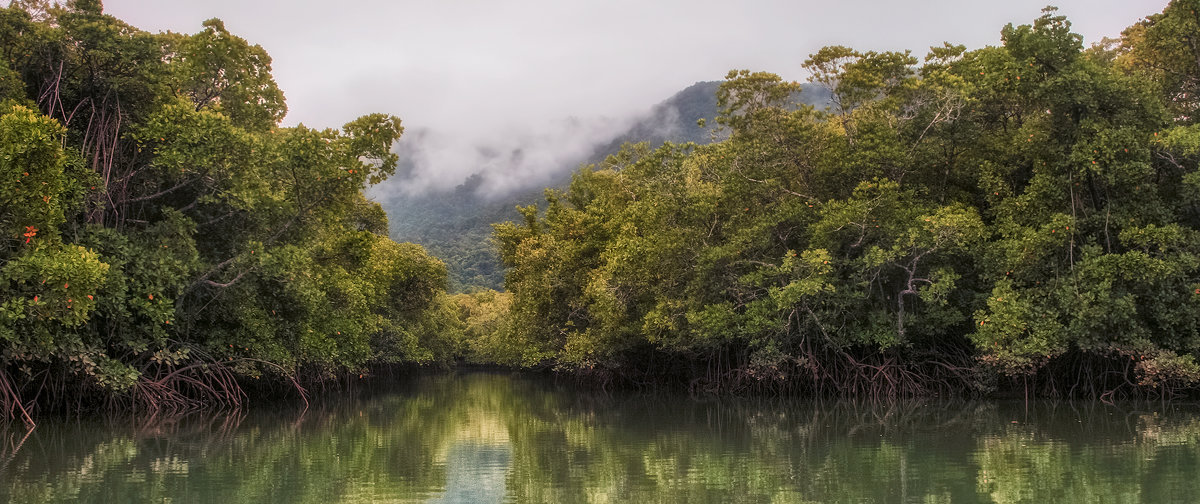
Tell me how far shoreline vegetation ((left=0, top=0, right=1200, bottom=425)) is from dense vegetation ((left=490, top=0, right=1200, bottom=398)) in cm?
7

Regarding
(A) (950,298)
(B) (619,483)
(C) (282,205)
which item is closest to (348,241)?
(C) (282,205)

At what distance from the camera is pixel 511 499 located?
655cm

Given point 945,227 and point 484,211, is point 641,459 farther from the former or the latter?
point 484,211

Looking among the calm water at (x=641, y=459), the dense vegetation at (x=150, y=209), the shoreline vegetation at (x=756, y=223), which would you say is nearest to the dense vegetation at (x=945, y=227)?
the shoreline vegetation at (x=756, y=223)

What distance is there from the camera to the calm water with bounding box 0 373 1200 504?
21.7 ft

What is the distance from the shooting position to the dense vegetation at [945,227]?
A: 14570 millimetres

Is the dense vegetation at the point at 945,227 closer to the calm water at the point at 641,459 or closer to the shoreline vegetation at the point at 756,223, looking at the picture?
the shoreline vegetation at the point at 756,223

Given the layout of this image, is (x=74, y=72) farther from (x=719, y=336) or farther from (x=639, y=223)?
(x=719, y=336)

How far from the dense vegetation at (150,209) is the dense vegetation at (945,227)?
769 centimetres

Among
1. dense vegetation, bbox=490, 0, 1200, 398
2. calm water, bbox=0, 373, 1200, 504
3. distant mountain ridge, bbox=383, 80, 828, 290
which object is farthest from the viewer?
distant mountain ridge, bbox=383, 80, 828, 290

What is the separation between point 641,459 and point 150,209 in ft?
40.0

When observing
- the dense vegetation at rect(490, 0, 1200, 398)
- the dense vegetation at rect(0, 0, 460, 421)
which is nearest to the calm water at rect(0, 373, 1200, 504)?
the dense vegetation at rect(0, 0, 460, 421)

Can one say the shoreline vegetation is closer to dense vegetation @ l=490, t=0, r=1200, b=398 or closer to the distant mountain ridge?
dense vegetation @ l=490, t=0, r=1200, b=398

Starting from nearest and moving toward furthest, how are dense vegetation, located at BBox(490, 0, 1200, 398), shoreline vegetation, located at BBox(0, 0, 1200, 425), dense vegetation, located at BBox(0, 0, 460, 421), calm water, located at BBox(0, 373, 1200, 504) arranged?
calm water, located at BBox(0, 373, 1200, 504) → dense vegetation, located at BBox(0, 0, 460, 421) → shoreline vegetation, located at BBox(0, 0, 1200, 425) → dense vegetation, located at BBox(490, 0, 1200, 398)
